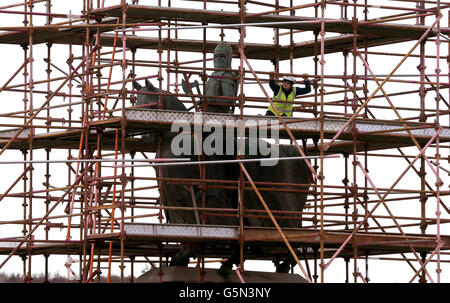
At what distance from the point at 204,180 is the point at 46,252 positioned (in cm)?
581

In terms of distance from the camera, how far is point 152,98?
42875 mm

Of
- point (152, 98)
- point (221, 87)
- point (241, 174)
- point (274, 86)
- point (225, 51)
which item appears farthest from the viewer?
point (274, 86)

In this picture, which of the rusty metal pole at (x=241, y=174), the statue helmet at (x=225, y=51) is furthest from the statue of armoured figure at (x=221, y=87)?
the rusty metal pole at (x=241, y=174)

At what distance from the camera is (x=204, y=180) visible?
42.4m

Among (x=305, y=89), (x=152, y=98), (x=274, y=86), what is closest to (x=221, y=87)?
(x=274, y=86)

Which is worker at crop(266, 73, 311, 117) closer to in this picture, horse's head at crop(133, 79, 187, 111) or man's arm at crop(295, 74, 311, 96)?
man's arm at crop(295, 74, 311, 96)

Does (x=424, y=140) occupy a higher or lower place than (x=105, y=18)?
lower

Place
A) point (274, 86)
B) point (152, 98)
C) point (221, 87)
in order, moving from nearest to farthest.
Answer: point (152, 98) < point (221, 87) < point (274, 86)

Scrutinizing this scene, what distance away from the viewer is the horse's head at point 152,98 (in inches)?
1682

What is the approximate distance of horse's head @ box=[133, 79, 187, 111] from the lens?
140 feet

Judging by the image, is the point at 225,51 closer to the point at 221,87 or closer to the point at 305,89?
the point at 221,87

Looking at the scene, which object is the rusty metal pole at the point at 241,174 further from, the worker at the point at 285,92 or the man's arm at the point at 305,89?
the man's arm at the point at 305,89

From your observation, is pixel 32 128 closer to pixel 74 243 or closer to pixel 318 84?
pixel 74 243
